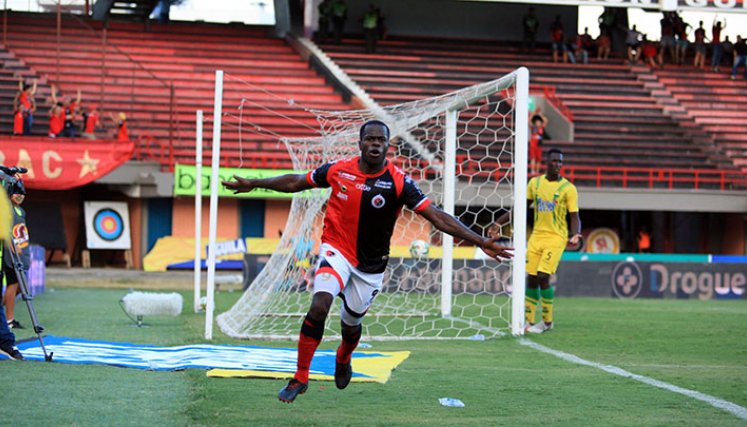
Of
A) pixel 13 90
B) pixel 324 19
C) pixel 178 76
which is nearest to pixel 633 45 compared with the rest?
pixel 324 19

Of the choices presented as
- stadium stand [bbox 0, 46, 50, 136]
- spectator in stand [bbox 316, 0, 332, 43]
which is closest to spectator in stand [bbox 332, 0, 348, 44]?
spectator in stand [bbox 316, 0, 332, 43]

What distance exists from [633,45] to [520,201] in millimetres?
25859

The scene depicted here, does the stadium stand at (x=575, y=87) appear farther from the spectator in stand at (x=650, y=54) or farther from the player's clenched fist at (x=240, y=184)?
the player's clenched fist at (x=240, y=184)

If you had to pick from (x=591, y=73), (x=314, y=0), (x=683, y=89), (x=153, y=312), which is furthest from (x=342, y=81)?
(x=153, y=312)

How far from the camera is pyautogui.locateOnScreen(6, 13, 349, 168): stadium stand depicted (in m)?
29.4

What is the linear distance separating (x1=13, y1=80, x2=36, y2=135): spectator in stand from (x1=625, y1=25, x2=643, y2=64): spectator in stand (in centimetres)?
1960

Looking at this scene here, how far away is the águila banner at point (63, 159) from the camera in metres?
26.2

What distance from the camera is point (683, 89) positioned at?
117 ft

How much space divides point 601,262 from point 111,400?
17.0 metres

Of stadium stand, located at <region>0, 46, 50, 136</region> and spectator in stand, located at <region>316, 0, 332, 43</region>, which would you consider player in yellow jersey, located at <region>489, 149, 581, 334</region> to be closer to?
stadium stand, located at <region>0, 46, 50, 136</region>

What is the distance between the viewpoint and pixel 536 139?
29797mm

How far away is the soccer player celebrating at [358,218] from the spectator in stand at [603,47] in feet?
102

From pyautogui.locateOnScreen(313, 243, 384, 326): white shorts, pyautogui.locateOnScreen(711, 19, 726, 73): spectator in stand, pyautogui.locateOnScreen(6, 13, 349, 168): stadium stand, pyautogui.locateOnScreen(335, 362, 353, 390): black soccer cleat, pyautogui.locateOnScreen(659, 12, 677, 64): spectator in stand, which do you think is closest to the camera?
pyautogui.locateOnScreen(313, 243, 384, 326): white shorts

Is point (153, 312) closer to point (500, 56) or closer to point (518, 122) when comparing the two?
point (518, 122)
